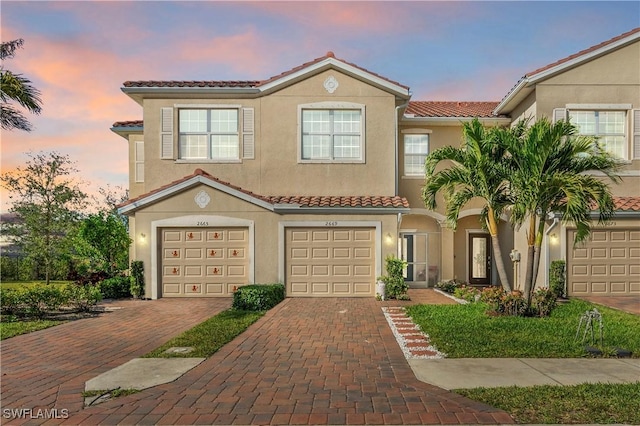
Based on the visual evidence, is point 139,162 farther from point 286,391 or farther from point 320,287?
point 286,391

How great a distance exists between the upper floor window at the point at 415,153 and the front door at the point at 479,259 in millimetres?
3944

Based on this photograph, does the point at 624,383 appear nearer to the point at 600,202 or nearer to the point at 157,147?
the point at 600,202

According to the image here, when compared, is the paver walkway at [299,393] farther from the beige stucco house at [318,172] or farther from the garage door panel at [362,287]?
the beige stucco house at [318,172]

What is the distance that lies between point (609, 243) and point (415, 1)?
10725mm

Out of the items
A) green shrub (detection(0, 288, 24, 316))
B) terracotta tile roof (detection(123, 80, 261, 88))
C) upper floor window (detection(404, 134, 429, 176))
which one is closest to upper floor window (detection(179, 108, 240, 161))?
terracotta tile roof (detection(123, 80, 261, 88))

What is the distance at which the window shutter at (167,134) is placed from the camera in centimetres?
1541

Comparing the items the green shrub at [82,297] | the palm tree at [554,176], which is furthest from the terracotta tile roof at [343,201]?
the green shrub at [82,297]

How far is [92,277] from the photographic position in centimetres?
1448

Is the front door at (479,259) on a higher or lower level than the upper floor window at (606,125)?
lower

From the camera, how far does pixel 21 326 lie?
9.52m

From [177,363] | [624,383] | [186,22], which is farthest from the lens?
[186,22]

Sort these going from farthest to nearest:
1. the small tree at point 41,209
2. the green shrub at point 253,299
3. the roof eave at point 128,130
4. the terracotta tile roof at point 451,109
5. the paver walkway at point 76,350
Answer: the small tree at point 41,209 → the roof eave at point 128,130 → the terracotta tile roof at point 451,109 → the green shrub at point 253,299 → the paver walkway at point 76,350

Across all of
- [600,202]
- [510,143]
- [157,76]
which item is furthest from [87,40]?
[600,202]

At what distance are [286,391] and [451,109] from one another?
15828mm
